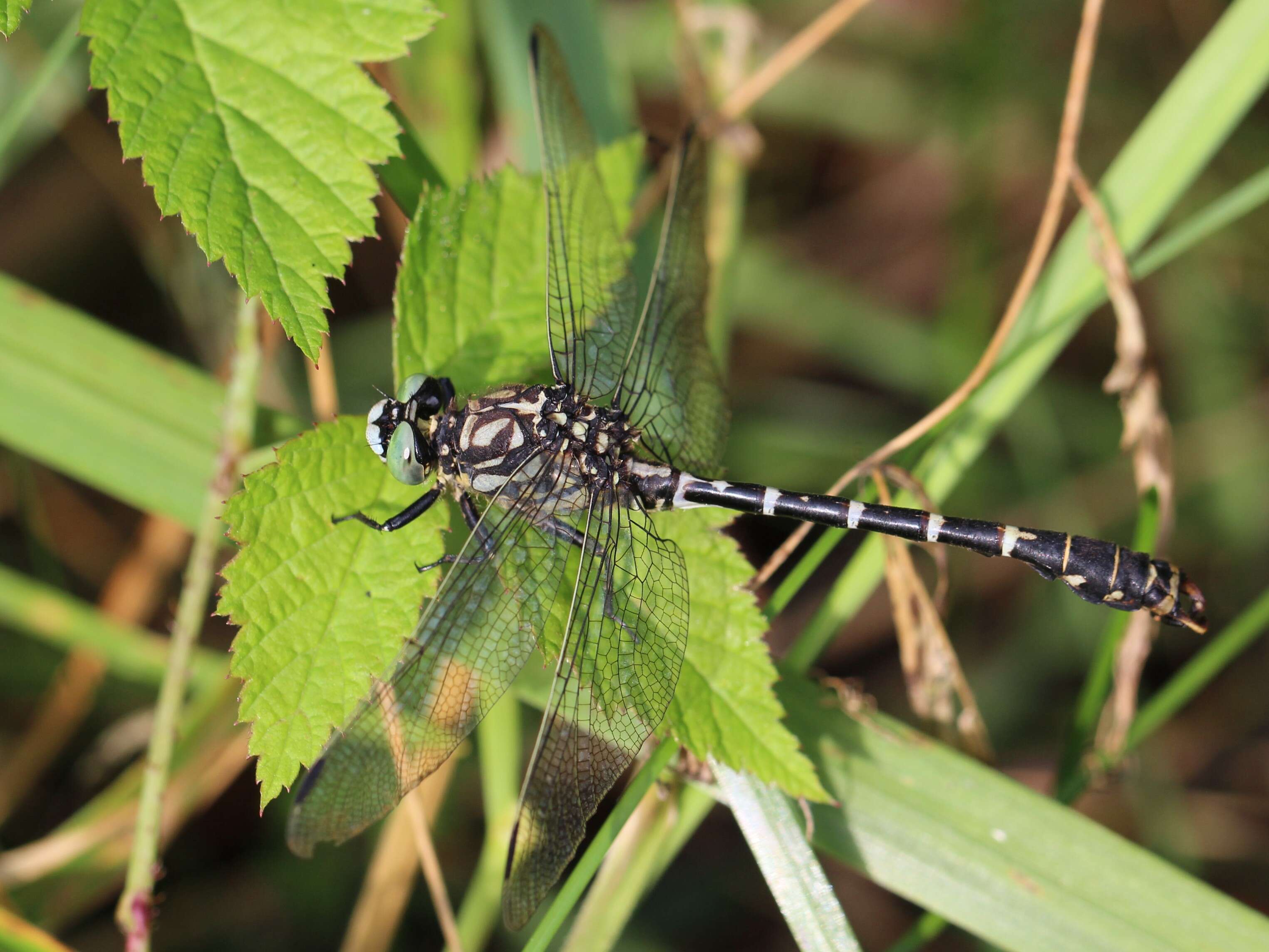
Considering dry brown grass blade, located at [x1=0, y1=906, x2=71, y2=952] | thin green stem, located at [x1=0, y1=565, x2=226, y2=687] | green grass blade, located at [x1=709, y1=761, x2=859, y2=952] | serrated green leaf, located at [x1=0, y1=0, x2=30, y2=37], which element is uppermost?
serrated green leaf, located at [x1=0, y1=0, x2=30, y2=37]

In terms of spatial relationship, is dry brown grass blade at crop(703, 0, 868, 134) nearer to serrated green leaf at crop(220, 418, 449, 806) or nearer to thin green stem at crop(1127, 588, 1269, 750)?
serrated green leaf at crop(220, 418, 449, 806)

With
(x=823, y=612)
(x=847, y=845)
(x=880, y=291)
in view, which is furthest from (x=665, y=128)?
(x=847, y=845)

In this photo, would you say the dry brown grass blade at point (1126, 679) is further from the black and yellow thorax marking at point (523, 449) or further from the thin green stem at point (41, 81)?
the thin green stem at point (41, 81)

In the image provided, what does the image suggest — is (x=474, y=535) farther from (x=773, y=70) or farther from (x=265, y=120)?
(x=773, y=70)

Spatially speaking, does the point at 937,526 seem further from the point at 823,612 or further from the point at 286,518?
the point at 286,518

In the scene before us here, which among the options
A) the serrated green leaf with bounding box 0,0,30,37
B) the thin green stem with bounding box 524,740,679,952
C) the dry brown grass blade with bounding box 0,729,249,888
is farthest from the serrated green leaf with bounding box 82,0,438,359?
the dry brown grass blade with bounding box 0,729,249,888

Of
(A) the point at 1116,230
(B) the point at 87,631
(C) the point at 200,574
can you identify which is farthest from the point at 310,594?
(A) the point at 1116,230

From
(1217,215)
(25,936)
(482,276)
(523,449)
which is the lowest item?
(25,936)
